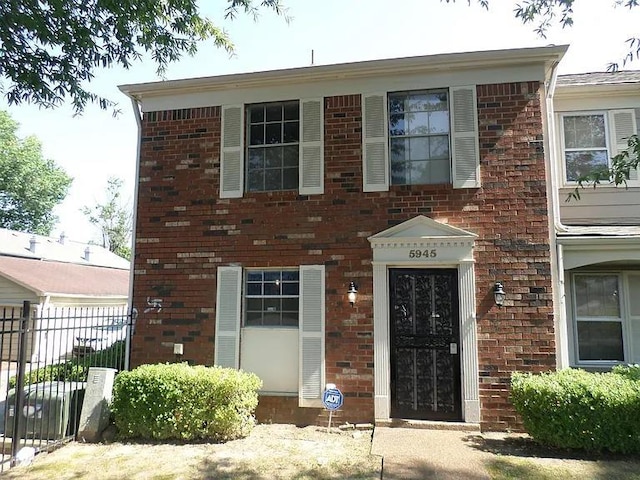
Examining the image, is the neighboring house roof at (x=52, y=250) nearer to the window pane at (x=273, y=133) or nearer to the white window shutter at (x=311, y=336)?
the window pane at (x=273, y=133)

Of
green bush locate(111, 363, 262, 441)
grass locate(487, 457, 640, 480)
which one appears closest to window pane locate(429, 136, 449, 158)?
grass locate(487, 457, 640, 480)

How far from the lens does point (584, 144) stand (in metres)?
8.10

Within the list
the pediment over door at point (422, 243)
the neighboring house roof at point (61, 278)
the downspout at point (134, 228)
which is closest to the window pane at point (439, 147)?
the pediment over door at point (422, 243)

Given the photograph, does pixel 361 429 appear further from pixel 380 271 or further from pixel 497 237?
pixel 497 237

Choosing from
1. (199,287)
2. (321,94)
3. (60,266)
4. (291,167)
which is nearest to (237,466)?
(199,287)

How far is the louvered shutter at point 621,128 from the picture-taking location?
787 centimetres

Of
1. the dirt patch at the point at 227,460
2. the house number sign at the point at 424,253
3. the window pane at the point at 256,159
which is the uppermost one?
the window pane at the point at 256,159

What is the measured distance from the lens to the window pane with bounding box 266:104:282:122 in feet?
23.9

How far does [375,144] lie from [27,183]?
28906mm

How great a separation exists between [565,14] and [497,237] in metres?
3.06

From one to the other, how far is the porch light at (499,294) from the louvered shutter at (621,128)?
152 inches

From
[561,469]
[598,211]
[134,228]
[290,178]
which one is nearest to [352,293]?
[290,178]

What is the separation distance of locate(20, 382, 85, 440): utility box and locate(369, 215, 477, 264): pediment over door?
4705 millimetres

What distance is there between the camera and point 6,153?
26.6 m
